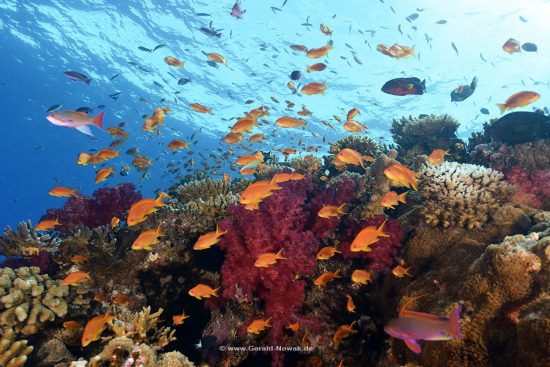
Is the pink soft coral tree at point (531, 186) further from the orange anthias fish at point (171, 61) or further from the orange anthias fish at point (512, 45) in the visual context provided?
the orange anthias fish at point (171, 61)

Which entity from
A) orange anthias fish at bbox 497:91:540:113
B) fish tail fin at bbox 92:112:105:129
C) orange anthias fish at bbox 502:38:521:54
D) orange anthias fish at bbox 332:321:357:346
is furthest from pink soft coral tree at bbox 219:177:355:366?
orange anthias fish at bbox 502:38:521:54

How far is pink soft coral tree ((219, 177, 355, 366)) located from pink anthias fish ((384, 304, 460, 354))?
2.41 metres

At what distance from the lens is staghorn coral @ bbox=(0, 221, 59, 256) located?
718cm

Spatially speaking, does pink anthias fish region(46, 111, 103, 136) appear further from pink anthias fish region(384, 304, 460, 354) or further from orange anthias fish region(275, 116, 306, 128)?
pink anthias fish region(384, 304, 460, 354)

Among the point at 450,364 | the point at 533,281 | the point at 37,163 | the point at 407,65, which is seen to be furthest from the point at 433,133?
the point at 37,163

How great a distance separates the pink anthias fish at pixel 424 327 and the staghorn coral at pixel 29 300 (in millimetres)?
5631

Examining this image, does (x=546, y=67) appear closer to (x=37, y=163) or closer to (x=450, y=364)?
(x=450, y=364)

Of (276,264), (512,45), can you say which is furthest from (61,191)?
(512,45)

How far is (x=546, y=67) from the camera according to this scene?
29062 mm

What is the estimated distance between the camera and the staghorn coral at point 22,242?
718cm

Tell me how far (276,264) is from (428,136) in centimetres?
783

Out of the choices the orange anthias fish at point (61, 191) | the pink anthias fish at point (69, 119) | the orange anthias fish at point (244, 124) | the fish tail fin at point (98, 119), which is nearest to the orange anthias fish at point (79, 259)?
the orange anthias fish at point (61, 191)

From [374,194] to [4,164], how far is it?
91.6 meters

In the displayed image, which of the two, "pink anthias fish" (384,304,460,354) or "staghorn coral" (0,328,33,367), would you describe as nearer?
"pink anthias fish" (384,304,460,354)
